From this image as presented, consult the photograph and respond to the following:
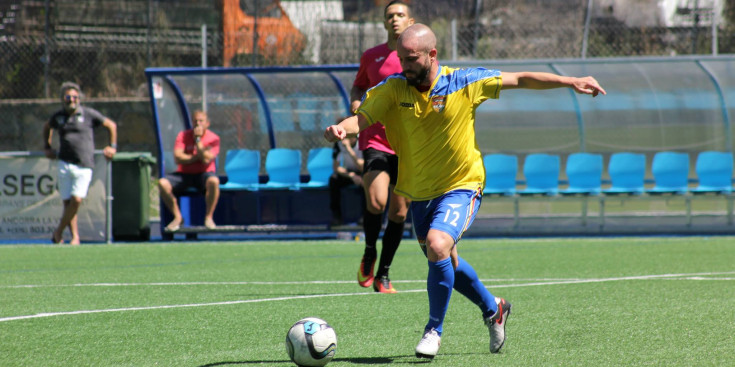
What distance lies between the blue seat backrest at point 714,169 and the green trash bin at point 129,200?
872cm

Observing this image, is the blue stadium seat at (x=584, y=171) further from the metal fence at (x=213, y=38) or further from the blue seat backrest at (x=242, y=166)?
the blue seat backrest at (x=242, y=166)

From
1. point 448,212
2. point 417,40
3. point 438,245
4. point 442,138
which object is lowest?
point 438,245

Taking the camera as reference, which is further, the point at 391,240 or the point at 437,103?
the point at 391,240

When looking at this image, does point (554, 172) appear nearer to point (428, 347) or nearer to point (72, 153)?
point (72, 153)

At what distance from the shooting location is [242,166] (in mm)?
14445

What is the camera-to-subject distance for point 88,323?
5.56 meters

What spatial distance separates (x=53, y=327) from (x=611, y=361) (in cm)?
324

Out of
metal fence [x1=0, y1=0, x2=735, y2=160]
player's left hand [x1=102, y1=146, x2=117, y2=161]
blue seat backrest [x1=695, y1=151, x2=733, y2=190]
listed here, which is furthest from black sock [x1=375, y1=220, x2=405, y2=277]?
metal fence [x1=0, y1=0, x2=735, y2=160]

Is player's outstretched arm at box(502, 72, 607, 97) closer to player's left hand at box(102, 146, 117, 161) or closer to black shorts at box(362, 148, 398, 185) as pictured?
black shorts at box(362, 148, 398, 185)

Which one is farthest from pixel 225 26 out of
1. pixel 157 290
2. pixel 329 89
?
pixel 157 290

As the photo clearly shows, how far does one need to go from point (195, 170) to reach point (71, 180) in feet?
6.11

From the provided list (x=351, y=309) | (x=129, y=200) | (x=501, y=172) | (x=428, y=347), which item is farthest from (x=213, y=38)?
(x=428, y=347)

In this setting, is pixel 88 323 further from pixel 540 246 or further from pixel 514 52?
pixel 514 52

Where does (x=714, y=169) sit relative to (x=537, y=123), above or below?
below
